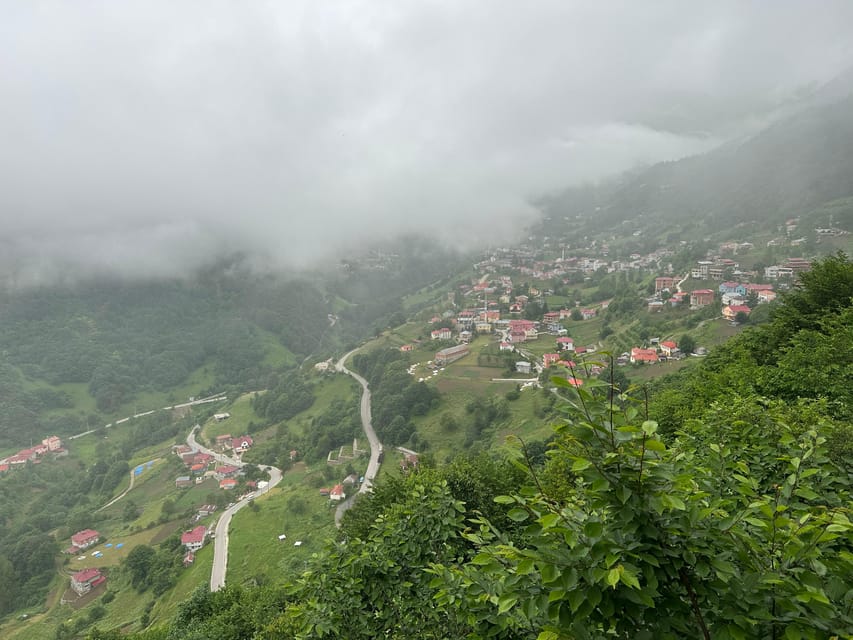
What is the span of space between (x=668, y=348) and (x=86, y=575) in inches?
2602

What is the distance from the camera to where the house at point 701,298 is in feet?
179

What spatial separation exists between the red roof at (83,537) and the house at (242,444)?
20.6 meters

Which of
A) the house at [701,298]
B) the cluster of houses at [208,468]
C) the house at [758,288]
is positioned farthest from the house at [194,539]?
the house at [758,288]

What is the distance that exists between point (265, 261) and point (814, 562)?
203827mm

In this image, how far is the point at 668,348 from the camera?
4172 centimetres

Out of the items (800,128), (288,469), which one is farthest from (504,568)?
(800,128)

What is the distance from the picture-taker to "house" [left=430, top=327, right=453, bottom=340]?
78.9m

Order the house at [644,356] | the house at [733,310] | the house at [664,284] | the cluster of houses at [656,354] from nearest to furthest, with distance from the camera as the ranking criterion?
the cluster of houses at [656,354] < the house at [644,356] < the house at [733,310] < the house at [664,284]

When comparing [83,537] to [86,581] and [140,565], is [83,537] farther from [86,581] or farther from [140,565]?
[140,565]

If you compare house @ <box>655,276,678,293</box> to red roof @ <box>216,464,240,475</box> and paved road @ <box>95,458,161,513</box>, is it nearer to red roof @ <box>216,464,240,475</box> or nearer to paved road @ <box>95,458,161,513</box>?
red roof @ <box>216,464,240,475</box>

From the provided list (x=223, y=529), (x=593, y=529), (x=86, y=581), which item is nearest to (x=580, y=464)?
(x=593, y=529)

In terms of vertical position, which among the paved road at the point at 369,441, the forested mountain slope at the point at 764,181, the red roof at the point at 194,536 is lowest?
the red roof at the point at 194,536

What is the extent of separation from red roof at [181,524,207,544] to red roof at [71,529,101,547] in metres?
17.1

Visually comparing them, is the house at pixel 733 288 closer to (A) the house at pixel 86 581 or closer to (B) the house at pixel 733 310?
(B) the house at pixel 733 310
